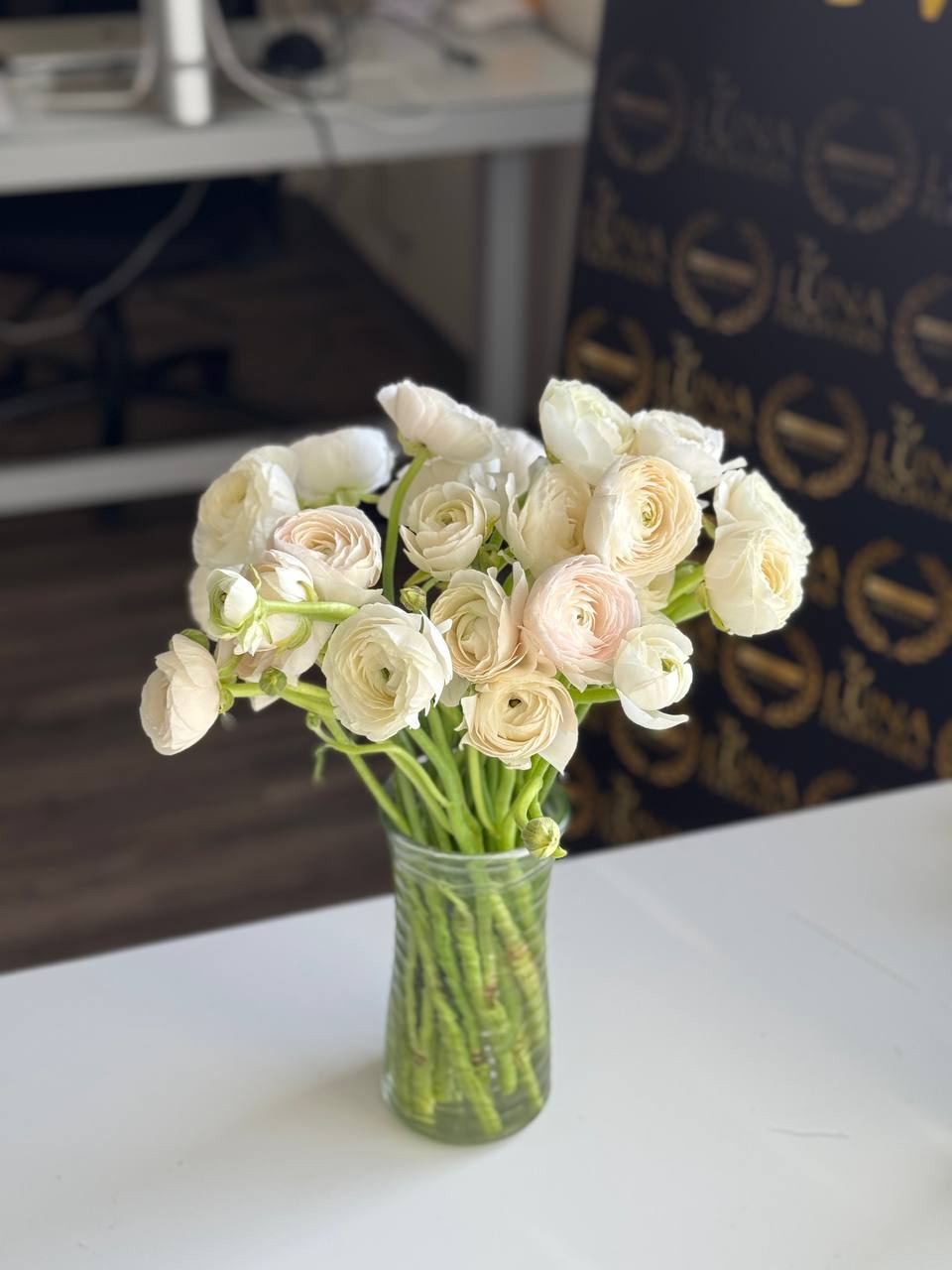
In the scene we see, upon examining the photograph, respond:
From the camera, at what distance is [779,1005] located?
1070mm

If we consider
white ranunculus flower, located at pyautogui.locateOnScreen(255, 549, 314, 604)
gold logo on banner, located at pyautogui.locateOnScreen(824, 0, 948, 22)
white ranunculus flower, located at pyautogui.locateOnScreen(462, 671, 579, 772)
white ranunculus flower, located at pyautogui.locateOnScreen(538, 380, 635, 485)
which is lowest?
white ranunculus flower, located at pyautogui.locateOnScreen(462, 671, 579, 772)

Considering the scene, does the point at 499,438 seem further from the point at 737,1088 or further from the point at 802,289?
the point at 802,289

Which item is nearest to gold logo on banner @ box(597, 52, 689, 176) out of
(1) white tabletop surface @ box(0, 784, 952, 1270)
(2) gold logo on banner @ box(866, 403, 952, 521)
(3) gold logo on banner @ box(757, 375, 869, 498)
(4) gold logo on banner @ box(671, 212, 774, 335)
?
(4) gold logo on banner @ box(671, 212, 774, 335)

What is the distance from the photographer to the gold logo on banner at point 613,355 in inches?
78.5

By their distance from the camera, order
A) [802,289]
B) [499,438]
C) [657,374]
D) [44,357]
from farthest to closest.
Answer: [44,357] → [657,374] → [802,289] → [499,438]

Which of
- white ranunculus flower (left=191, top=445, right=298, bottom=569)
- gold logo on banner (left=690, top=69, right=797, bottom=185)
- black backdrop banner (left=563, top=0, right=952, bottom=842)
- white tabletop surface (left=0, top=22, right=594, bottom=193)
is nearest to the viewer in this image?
white ranunculus flower (left=191, top=445, right=298, bottom=569)

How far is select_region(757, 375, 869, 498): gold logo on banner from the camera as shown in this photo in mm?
1754

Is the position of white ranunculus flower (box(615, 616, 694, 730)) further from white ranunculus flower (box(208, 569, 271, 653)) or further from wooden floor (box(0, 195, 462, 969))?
wooden floor (box(0, 195, 462, 969))

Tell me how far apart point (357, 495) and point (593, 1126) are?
423 millimetres

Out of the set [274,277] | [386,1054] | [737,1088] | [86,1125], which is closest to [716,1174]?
[737,1088]

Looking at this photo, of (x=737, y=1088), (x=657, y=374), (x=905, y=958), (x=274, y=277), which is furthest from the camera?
(x=274, y=277)

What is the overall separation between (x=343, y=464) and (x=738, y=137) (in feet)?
3.68

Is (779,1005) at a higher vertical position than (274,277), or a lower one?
higher

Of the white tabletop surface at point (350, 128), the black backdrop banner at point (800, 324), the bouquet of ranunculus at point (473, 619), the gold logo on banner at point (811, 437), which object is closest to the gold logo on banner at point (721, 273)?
the black backdrop banner at point (800, 324)
